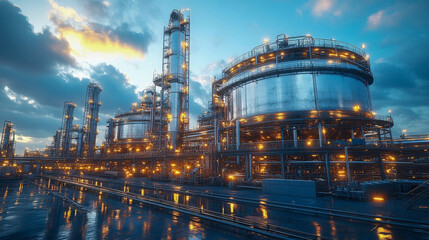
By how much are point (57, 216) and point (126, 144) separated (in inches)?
2153

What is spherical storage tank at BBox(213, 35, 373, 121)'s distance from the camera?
3312cm

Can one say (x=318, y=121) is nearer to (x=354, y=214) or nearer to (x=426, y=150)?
(x=426, y=150)

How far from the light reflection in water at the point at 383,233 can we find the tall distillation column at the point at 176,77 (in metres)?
38.5

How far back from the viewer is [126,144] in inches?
2539

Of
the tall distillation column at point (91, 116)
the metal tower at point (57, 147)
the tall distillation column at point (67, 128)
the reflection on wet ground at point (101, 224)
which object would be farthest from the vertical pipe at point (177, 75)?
the metal tower at point (57, 147)

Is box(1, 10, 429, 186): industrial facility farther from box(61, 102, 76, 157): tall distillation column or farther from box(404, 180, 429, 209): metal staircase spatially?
box(61, 102, 76, 157): tall distillation column

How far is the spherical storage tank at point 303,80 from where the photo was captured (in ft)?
109

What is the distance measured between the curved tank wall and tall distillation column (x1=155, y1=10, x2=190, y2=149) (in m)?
16.7

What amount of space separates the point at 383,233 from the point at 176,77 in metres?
43.8

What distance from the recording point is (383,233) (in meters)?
9.36

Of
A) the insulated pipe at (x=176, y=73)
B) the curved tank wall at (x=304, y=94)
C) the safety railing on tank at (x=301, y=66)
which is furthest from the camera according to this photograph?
the insulated pipe at (x=176, y=73)

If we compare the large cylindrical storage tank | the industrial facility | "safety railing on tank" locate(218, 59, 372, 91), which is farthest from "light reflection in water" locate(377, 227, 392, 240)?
the large cylindrical storage tank

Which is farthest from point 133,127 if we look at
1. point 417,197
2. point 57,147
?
point 417,197

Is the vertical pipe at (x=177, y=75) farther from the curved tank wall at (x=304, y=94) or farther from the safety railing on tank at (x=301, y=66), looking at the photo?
the safety railing on tank at (x=301, y=66)
